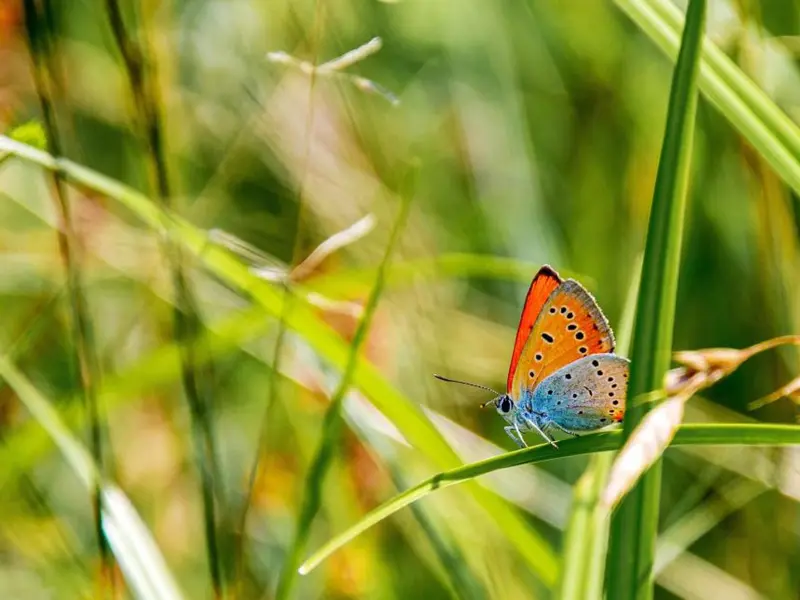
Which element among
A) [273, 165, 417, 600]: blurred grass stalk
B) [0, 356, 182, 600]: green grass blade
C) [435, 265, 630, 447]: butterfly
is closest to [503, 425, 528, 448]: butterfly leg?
[435, 265, 630, 447]: butterfly

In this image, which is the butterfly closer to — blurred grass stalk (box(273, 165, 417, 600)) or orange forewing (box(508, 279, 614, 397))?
orange forewing (box(508, 279, 614, 397))

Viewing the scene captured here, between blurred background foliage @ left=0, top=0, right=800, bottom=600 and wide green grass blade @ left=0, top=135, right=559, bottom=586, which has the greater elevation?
blurred background foliage @ left=0, top=0, right=800, bottom=600

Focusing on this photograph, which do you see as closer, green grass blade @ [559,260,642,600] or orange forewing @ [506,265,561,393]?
green grass blade @ [559,260,642,600]

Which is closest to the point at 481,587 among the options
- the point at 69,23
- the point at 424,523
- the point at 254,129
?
the point at 424,523

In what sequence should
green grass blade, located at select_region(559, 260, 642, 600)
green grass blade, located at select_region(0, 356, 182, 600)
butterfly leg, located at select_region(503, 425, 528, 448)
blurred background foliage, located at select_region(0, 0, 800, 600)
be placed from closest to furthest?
green grass blade, located at select_region(559, 260, 642, 600) < green grass blade, located at select_region(0, 356, 182, 600) < butterfly leg, located at select_region(503, 425, 528, 448) < blurred background foliage, located at select_region(0, 0, 800, 600)

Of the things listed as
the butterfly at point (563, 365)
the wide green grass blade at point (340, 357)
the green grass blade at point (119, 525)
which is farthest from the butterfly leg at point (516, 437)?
the green grass blade at point (119, 525)

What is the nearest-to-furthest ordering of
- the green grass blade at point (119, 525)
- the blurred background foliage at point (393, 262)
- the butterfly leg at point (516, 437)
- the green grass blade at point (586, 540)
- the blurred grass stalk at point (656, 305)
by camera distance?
the blurred grass stalk at point (656, 305) → the green grass blade at point (586, 540) → the green grass blade at point (119, 525) → the butterfly leg at point (516, 437) → the blurred background foliage at point (393, 262)

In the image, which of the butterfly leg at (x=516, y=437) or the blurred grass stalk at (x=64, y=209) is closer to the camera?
the blurred grass stalk at (x=64, y=209)

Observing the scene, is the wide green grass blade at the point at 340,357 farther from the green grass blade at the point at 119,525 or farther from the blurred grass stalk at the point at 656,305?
the blurred grass stalk at the point at 656,305
